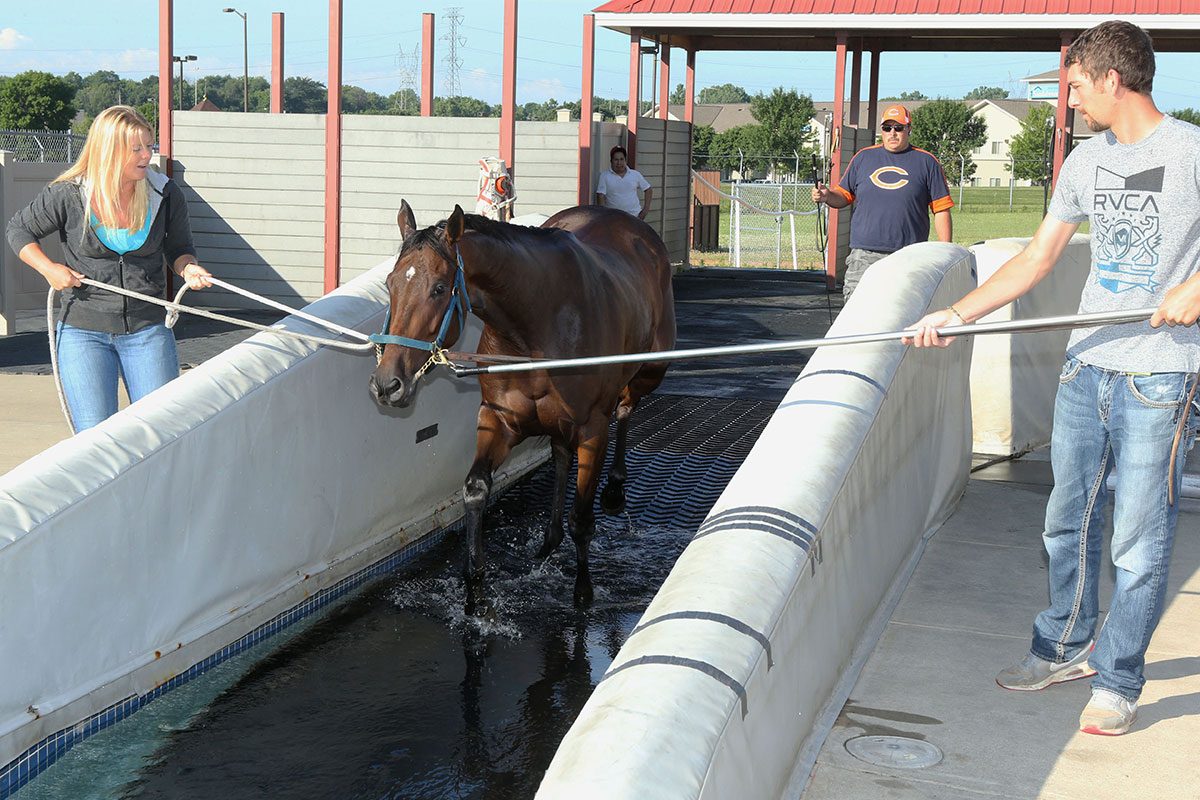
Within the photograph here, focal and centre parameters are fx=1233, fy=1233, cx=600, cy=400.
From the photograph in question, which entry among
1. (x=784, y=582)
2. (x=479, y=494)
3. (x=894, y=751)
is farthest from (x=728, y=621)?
(x=479, y=494)

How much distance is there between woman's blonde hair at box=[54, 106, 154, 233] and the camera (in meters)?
5.07

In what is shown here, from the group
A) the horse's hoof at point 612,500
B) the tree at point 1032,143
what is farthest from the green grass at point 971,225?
the horse's hoof at point 612,500

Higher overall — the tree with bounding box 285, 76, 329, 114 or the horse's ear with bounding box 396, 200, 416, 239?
the tree with bounding box 285, 76, 329, 114

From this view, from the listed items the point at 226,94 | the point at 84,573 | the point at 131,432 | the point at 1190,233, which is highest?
the point at 226,94

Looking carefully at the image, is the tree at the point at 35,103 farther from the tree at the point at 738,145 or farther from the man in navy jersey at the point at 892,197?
the man in navy jersey at the point at 892,197

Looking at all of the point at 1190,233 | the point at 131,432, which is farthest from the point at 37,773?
the point at 1190,233

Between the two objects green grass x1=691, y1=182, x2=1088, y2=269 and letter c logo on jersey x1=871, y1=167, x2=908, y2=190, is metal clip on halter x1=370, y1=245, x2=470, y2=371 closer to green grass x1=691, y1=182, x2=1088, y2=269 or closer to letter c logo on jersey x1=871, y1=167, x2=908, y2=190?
letter c logo on jersey x1=871, y1=167, x2=908, y2=190

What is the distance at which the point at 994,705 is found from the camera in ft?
13.9

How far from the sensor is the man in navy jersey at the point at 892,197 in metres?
8.26

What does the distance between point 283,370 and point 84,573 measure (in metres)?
1.47

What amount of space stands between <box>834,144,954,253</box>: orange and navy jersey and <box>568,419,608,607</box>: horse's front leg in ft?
10.5

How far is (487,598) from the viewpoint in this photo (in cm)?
569

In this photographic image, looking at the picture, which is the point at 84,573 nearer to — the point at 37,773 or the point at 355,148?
the point at 37,773

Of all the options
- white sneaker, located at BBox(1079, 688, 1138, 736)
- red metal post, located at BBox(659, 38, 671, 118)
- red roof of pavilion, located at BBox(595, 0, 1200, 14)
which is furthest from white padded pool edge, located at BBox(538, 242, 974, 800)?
red metal post, located at BBox(659, 38, 671, 118)
